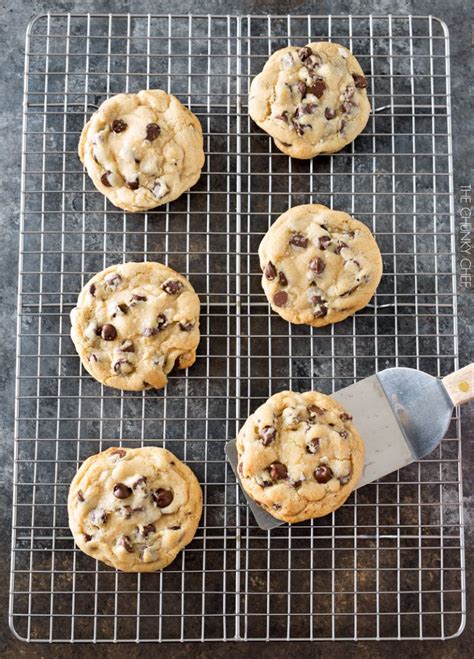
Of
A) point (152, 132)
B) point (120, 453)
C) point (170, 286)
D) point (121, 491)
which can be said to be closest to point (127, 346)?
point (170, 286)

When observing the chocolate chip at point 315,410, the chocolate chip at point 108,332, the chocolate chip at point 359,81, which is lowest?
the chocolate chip at point 315,410

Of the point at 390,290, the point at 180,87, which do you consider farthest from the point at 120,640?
the point at 180,87

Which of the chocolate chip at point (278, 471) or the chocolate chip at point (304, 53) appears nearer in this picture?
the chocolate chip at point (278, 471)

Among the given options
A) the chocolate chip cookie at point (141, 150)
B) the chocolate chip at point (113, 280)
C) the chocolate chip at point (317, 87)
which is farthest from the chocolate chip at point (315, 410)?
the chocolate chip at point (317, 87)

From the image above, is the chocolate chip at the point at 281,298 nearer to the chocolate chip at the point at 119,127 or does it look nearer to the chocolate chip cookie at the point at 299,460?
the chocolate chip cookie at the point at 299,460

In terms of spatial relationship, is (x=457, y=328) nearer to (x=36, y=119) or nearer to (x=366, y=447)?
(x=366, y=447)

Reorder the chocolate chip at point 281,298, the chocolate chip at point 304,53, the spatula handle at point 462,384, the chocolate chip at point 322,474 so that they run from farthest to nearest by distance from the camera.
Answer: the chocolate chip at point 304,53 → the chocolate chip at point 281,298 → the spatula handle at point 462,384 → the chocolate chip at point 322,474

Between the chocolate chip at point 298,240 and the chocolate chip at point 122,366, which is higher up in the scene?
the chocolate chip at point 298,240

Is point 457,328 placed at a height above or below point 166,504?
above

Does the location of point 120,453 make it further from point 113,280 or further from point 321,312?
point 321,312
